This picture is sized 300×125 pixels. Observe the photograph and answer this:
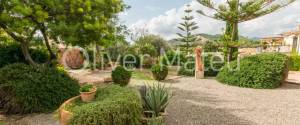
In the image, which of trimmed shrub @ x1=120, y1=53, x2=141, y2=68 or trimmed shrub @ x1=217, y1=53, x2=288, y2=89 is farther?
trimmed shrub @ x1=120, y1=53, x2=141, y2=68

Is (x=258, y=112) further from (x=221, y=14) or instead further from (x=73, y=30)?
(x=221, y=14)

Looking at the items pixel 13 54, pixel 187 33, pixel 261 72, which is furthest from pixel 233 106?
pixel 187 33

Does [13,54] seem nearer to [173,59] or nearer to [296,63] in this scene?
[173,59]

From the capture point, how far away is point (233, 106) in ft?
18.3

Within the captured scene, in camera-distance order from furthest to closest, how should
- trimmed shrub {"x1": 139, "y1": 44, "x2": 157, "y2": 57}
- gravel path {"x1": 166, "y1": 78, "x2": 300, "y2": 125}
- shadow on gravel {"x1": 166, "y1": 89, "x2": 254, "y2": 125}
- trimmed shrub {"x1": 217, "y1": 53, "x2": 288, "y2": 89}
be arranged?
trimmed shrub {"x1": 139, "y1": 44, "x2": 157, "y2": 57}
trimmed shrub {"x1": 217, "y1": 53, "x2": 288, "y2": 89}
gravel path {"x1": 166, "y1": 78, "x2": 300, "y2": 125}
shadow on gravel {"x1": 166, "y1": 89, "x2": 254, "y2": 125}

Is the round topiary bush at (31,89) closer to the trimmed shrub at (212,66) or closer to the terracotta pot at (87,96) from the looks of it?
the terracotta pot at (87,96)

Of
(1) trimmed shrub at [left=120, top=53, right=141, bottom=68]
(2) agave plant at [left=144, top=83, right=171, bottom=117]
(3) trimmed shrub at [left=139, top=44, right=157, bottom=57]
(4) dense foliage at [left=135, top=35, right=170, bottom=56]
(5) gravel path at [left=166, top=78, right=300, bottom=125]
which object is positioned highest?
(4) dense foliage at [left=135, top=35, right=170, bottom=56]

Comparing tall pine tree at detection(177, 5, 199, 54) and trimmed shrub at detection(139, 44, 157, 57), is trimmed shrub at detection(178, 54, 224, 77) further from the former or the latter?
tall pine tree at detection(177, 5, 199, 54)

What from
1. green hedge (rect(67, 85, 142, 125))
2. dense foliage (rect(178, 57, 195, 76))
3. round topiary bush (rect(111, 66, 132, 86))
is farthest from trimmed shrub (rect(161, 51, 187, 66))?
green hedge (rect(67, 85, 142, 125))

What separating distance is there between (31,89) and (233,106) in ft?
16.2

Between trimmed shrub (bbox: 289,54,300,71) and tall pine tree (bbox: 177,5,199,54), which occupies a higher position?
tall pine tree (bbox: 177,5,199,54)

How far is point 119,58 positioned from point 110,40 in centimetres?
956

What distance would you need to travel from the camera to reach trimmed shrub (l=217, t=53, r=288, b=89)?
8.09 m

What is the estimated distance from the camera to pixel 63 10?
5203 millimetres
